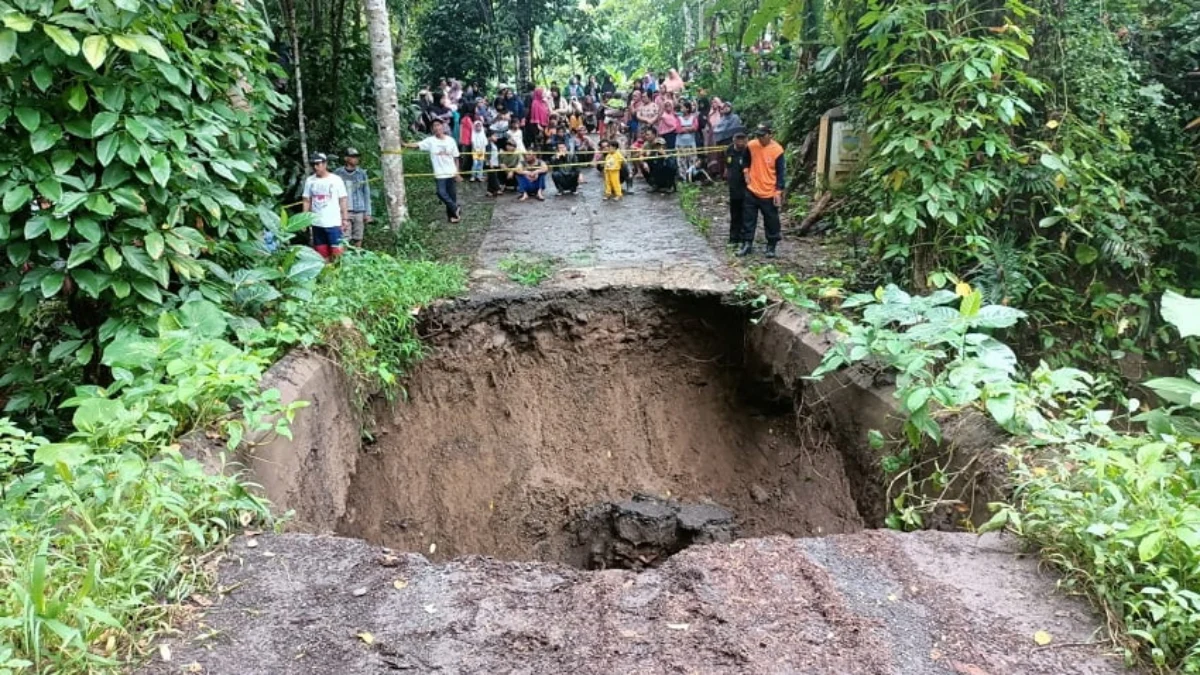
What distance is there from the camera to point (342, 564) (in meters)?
3.13

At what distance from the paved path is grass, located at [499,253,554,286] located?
0.36 feet

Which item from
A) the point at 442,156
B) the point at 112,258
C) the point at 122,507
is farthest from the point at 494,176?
the point at 122,507

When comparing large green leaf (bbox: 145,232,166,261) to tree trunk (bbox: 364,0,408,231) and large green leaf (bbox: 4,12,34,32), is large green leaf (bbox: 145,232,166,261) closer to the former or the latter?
large green leaf (bbox: 4,12,34,32)

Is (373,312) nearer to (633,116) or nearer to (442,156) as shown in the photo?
(442,156)

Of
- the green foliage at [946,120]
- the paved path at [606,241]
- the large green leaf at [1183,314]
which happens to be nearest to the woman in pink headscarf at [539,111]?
the paved path at [606,241]

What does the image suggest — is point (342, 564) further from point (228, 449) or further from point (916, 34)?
point (916, 34)

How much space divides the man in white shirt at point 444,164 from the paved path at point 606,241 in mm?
652

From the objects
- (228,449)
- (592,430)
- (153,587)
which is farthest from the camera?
(592,430)

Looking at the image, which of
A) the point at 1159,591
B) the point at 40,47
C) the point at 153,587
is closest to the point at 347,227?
the point at 40,47

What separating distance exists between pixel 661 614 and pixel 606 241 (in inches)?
284

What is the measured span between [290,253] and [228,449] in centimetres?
212

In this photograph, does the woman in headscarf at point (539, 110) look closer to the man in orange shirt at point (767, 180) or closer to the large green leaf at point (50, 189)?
the man in orange shirt at point (767, 180)

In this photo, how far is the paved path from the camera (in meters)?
8.00

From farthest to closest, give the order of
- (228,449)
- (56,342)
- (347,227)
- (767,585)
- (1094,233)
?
(347,227) < (1094,233) < (56,342) < (228,449) < (767,585)
